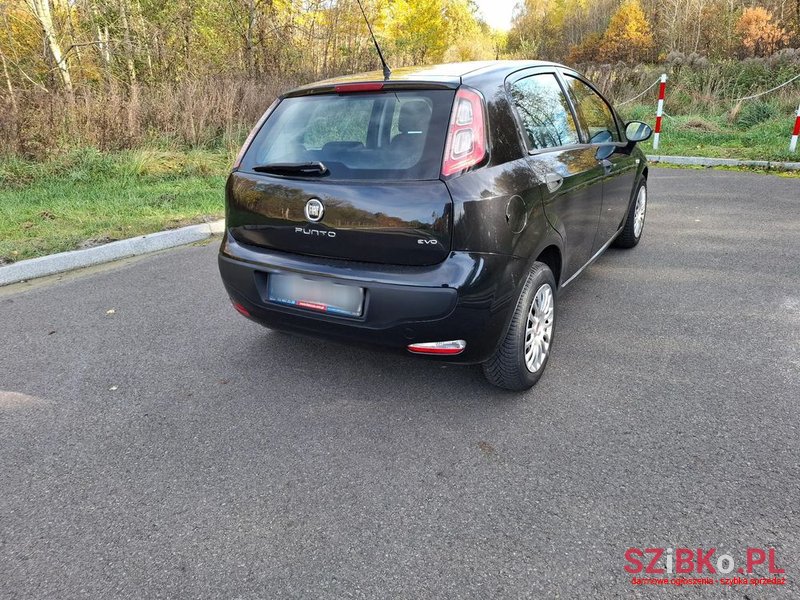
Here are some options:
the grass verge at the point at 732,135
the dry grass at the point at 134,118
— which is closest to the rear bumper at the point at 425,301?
the dry grass at the point at 134,118

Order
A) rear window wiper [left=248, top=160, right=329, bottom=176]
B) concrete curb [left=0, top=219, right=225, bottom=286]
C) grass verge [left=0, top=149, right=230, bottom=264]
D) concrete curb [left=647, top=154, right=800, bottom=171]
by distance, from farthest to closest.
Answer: concrete curb [left=647, top=154, right=800, bottom=171] < grass verge [left=0, top=149, right=230, bottom=264] < concrete curb [left=0, top=219, right=225, bottom=286] < rear window wiper [left=248, top=160, right=329, bottom=176]

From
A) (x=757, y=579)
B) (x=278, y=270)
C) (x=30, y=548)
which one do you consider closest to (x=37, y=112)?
(x=278, y=270)

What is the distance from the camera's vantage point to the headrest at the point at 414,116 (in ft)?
8.25

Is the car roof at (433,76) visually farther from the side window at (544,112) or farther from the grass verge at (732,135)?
the grass verge at (732,135)

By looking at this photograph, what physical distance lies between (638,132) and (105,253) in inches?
193

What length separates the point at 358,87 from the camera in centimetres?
275

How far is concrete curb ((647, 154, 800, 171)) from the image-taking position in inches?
349

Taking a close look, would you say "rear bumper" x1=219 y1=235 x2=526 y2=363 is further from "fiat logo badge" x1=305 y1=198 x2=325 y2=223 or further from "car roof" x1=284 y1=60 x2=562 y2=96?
"car roof" x1=284 y1=60 x2=562 y2=96

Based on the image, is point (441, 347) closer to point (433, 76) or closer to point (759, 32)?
point (433, 76)

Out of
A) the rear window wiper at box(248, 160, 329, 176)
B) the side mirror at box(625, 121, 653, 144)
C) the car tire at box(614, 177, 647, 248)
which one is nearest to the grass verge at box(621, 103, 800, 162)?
the car tire at box(614, 177, 647, 248)

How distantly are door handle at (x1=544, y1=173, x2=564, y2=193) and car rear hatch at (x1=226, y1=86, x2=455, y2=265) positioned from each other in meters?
0.72

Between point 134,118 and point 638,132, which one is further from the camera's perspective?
point 134,118

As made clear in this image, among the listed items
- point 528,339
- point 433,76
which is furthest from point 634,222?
point 433,76

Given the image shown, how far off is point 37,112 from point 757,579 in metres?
10.3
